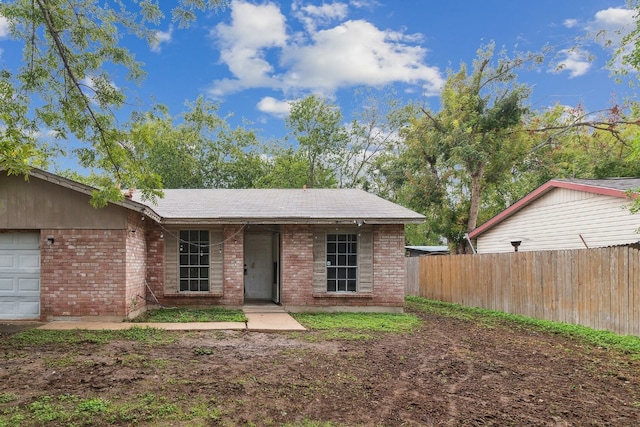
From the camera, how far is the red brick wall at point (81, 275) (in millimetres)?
10148

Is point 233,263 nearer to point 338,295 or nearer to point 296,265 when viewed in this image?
point 296,265

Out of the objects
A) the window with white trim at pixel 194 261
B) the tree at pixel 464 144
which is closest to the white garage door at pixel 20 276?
the window with white trim at pixel 194 261

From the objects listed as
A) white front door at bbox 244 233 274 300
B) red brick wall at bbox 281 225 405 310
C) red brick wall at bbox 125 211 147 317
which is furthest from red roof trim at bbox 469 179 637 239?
red brick wall at bbox 125 211 147 317

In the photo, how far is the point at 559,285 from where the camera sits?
10.7 meters

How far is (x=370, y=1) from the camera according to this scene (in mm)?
12469

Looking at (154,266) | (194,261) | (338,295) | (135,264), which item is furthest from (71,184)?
(338,295)

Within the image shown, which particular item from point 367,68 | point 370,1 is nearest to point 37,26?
point 370,1

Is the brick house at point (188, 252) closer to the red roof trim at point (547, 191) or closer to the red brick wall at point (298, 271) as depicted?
the red brick wall at point (298, 271)

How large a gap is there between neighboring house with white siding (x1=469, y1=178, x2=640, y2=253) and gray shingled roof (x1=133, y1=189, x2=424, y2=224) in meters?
4.91

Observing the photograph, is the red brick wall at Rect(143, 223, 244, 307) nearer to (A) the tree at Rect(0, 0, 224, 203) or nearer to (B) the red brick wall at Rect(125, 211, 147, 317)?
(B) the red brick wall at Rect(125, 211, 147, 317)

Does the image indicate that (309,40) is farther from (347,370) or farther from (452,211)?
(347,370)

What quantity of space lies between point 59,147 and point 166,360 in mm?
4213

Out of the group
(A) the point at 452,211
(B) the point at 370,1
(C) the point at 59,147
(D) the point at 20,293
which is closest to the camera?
(C) the point at 59,147

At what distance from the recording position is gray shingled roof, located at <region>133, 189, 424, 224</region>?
11.8 m
